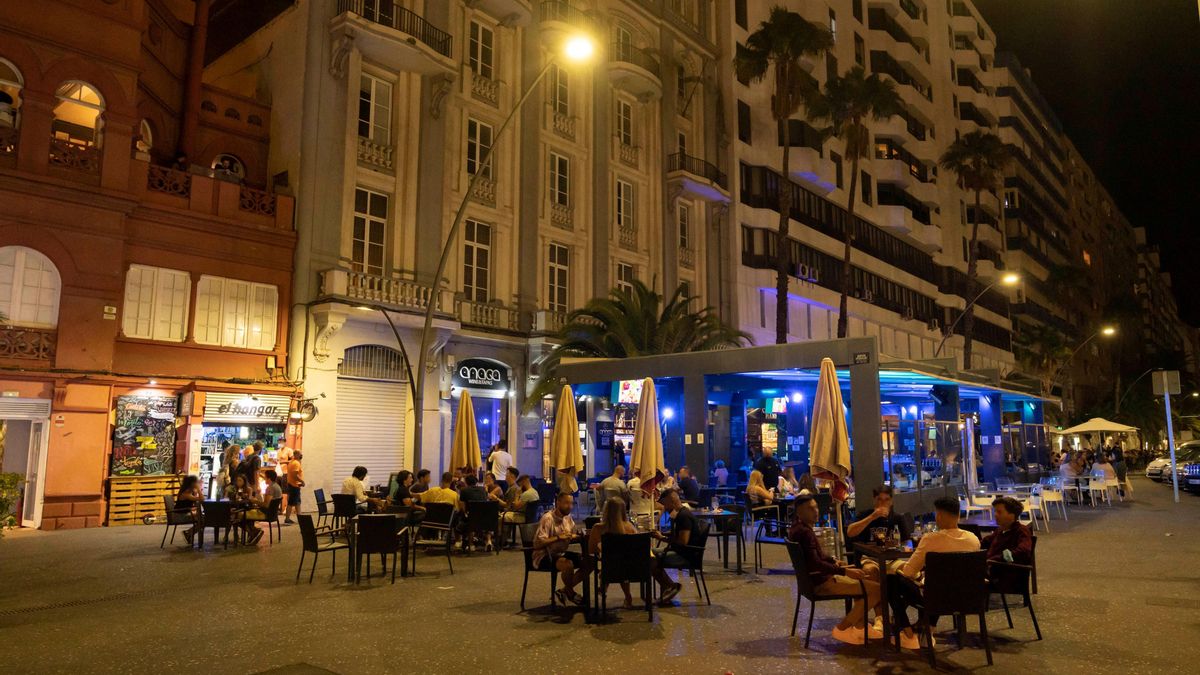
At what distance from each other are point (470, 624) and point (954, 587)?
486 cm

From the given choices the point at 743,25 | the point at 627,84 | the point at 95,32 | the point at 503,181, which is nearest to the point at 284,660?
the point at 95,32

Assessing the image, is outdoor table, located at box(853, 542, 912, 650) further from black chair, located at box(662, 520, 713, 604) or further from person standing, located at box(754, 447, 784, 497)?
person standing, located at box(754, 447, 784, 497)

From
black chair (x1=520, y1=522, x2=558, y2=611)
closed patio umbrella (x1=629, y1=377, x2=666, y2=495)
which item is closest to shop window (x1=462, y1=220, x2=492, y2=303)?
closed patio umbrella (x1=629, y1=377, x2=666, y2=495)

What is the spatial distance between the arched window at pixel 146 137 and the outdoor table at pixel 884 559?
20.9 meters

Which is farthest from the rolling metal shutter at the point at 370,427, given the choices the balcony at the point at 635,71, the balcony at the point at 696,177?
the balcony at the point at 696,177

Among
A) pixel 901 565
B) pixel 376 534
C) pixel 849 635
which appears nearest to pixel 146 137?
pixel 376 534

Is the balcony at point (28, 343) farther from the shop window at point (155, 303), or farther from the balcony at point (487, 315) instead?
the balcony at point (487, 315)

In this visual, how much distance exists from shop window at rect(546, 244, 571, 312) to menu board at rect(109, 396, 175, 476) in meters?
13.0

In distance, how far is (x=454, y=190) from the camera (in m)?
25.5

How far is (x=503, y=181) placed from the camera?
89.0ft

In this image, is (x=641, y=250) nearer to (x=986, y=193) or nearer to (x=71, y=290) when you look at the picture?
(x=71, y=290)

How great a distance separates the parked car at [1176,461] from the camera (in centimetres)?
3262

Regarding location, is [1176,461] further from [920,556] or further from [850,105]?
[920,556]

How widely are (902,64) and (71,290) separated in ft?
163
